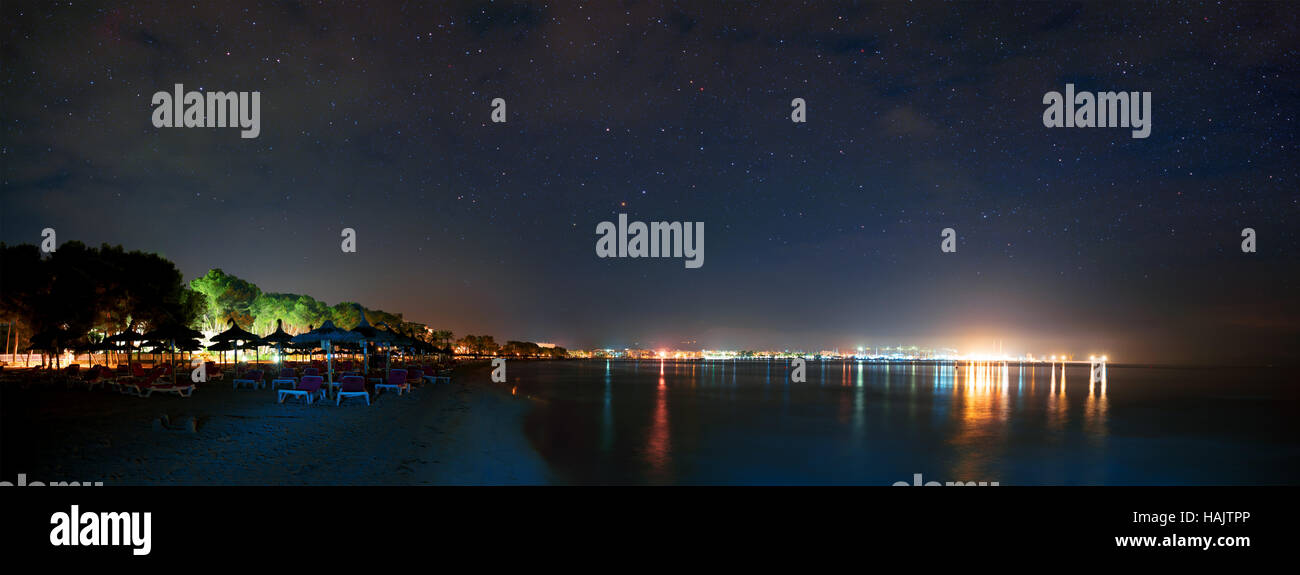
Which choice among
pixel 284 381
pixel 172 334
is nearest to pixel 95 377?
pixel 172 334

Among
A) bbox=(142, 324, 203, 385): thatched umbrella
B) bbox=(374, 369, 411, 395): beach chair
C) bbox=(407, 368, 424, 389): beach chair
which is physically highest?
bbox=(142, 324, 203, 385): thatched umbrella

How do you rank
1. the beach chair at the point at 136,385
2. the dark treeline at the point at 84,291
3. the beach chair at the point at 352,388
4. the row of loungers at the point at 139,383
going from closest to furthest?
the beach chair at the point at 352,388
the row of loungers at the point at 139,383
the beach chair at the point at 136,385
the dark treeline at the point at 84,291

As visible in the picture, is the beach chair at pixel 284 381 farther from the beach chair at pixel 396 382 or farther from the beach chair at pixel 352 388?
the beach chair at pixel 396 382

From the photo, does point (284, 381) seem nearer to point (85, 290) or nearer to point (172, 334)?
point (172, 334)

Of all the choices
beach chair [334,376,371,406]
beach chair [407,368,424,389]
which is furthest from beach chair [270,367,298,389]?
beach chair [407,368,424,389]

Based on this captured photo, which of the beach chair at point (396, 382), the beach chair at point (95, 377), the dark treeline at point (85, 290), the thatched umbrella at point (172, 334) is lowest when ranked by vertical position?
the beach chair at point (396, 382)

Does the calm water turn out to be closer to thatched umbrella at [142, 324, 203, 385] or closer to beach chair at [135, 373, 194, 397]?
beach chair at [135, 373, 194, 397]

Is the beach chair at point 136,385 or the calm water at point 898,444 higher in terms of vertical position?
the beach chair at point 136,385

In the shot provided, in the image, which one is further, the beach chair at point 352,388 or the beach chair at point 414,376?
the beach chair at point 414,376

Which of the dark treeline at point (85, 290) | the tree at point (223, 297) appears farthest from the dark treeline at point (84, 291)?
the tree at point (223, 297)

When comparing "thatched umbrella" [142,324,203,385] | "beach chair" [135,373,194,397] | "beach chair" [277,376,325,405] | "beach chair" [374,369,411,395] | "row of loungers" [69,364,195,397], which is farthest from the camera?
"beach chair" [374,369,411,395]

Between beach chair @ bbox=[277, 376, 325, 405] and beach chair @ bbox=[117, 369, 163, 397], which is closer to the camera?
beach chair @ bbox=[277, 376, 325, 405]

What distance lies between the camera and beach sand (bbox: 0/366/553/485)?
391 inches

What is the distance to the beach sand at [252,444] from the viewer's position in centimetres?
994
